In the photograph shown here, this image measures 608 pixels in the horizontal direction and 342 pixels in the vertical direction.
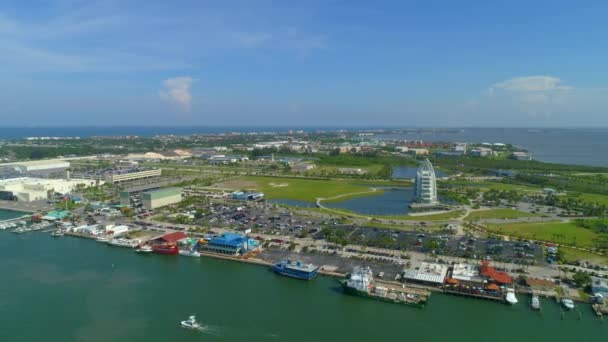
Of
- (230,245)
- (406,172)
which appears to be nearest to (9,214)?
(230,245)

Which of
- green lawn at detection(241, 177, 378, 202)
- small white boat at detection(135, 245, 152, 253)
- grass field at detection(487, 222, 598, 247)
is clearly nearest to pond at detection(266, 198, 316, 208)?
green lawn at detection(241, 177, 378, 202)

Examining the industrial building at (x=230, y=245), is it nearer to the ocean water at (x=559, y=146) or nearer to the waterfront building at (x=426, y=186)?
the waterfront building at (x=426, y=186)

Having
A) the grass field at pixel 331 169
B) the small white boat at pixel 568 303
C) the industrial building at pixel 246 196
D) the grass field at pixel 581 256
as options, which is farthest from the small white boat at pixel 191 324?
the grass field at pixel 331 169

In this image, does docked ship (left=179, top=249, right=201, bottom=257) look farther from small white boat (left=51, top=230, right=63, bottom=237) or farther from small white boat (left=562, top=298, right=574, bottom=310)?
small white boat (left=562, top=298, right=574, bottom=310)

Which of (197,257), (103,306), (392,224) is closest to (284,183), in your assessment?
(392,224)

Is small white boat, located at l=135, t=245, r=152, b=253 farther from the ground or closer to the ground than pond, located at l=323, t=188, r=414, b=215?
closer to the ground
